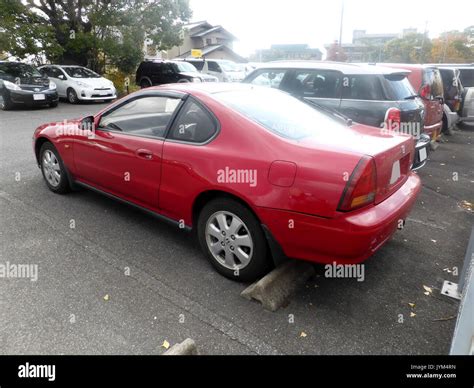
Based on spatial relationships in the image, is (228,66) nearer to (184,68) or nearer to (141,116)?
(184,68)

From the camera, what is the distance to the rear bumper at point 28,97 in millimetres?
12280

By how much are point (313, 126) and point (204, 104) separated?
920 millimetres

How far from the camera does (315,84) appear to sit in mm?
5727

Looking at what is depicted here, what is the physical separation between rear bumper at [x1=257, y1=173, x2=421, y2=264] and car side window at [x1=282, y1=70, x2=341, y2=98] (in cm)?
324


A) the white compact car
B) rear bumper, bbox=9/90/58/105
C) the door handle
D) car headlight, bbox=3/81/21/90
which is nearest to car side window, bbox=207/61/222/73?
the white compact car

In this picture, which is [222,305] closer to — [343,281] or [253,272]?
[253,272]

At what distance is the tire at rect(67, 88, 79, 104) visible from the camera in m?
14.2

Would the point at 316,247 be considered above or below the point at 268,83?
below

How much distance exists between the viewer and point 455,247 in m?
3.77

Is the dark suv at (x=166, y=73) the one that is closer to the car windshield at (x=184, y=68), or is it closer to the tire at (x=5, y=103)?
the car windshield at (x=184, y=68)

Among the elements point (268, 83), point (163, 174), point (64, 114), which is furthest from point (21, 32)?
point (163, 174)

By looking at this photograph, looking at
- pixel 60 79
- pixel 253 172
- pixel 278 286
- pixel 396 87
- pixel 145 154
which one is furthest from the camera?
pixel 60 79

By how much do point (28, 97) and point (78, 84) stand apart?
2044 mm

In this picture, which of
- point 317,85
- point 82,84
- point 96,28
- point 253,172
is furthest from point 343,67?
point 96,28
